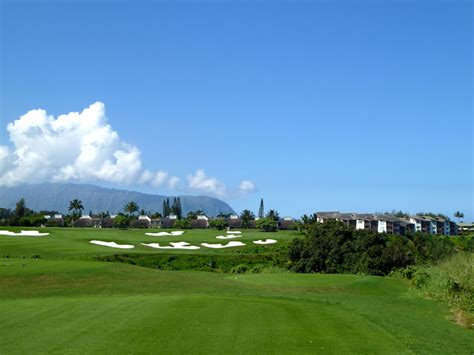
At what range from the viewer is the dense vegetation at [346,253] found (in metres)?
52.7

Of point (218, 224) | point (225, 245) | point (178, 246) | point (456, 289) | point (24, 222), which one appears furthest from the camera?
point (218, 224)

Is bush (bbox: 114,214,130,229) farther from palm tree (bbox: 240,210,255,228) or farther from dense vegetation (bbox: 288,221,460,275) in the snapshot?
dense vegetation (bbox: 288,221,460,275)

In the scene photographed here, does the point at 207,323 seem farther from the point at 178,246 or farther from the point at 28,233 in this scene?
the point at 28,233

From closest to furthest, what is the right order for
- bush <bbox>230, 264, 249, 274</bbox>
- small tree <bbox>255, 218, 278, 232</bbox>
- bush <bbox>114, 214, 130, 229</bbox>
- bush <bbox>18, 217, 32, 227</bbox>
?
bush <bbox>230, 264, 249, 274</bbox>, bush <bbox>18, 217, 32, 227</bbox>, bush <bbox>114, 214, 130, 229</bbox>, small tree <bbox>255, 218, 278, 232</bbox>

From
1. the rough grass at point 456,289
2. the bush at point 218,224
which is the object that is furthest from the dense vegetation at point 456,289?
the bush at point 218,224

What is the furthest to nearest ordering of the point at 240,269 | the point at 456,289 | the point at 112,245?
the point at 112,245 < the point at 240,269 < the point at 456,289

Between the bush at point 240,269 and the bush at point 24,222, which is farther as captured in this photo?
the bush at point 24,222

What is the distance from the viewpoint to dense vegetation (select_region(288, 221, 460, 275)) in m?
52.7

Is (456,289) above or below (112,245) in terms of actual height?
below

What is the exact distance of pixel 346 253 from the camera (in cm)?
5397

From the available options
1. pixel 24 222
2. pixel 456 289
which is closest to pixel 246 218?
pixel 24 222

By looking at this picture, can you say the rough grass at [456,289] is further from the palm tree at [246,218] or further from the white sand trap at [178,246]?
the palm tree at [246,218]

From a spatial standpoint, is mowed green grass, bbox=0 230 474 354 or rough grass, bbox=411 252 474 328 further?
rough grass, bbox=411 252 474 328

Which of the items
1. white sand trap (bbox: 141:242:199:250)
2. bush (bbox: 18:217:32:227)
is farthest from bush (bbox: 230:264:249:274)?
bush (bbox: 18:217:32:227)
